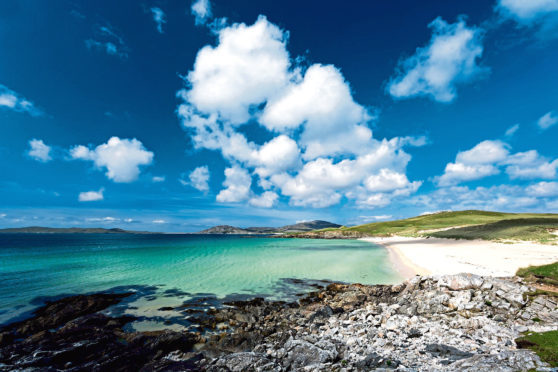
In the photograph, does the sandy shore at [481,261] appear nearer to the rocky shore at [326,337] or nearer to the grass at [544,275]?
the grass at [544,275]

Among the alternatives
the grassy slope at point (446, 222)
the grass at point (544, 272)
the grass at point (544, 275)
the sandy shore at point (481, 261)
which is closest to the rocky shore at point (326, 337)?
the grass at point (544, 275)

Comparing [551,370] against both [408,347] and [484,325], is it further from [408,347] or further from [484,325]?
[484,325]

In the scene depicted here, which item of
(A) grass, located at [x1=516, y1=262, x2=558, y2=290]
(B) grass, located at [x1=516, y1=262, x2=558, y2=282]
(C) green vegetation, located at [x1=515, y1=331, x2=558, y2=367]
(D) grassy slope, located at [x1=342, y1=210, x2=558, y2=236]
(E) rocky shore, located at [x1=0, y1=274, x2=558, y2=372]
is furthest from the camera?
(D) grassy slope, located at [x1=342, y1=210, x2=558, y2=236]

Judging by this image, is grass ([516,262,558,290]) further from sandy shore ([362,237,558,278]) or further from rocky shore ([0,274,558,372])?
sandy shore ([362,237,558,278])

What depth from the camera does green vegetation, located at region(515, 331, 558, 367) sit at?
6.46m

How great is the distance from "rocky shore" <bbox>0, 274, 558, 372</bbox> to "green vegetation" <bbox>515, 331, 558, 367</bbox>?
0.85ft

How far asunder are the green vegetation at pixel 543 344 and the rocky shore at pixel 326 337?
0.85 feet

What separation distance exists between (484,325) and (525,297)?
4238 millimetres

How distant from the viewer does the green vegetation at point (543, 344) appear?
646 centimetres

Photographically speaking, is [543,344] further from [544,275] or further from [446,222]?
[446,222]

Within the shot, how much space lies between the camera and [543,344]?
7.65 metres

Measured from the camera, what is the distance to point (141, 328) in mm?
13211

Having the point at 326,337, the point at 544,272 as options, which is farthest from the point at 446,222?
the point at 326,337

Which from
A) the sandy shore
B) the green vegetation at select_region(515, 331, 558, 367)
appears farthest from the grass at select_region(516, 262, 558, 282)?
the green vegetation at select_region(515, 331, 558, 367)
